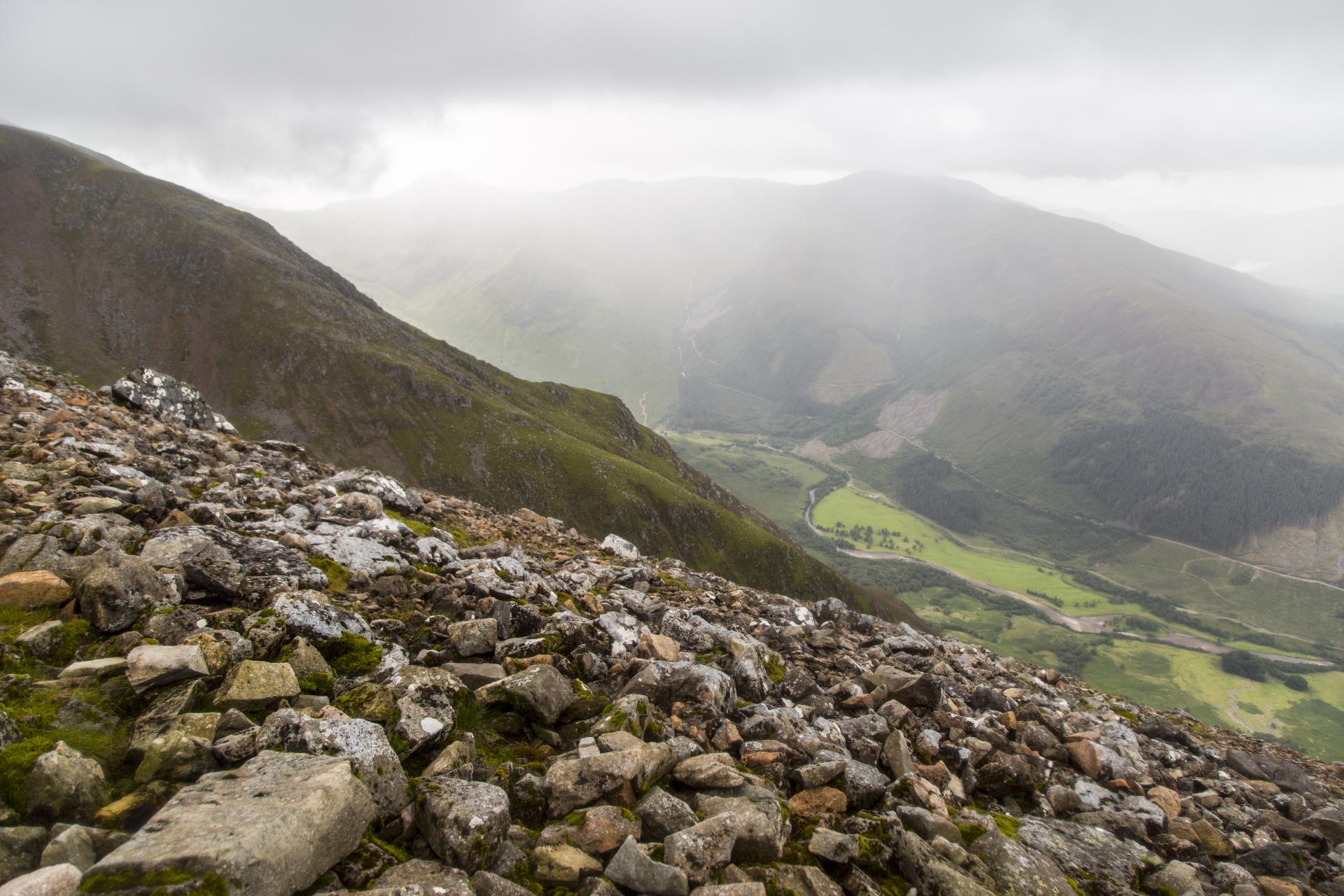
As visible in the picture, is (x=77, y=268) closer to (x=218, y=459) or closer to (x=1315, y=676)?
(x=218, y=459)

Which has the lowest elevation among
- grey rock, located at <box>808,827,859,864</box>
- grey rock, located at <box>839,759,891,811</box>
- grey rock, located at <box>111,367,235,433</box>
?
grey rock, located at <box>839,759,891,811</box>

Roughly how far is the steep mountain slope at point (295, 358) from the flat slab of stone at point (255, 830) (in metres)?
101

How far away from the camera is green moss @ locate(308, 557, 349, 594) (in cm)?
1320

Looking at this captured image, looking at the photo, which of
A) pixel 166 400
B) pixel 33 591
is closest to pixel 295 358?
pixel 166 400

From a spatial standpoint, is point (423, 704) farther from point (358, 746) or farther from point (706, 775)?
point (706, 775)

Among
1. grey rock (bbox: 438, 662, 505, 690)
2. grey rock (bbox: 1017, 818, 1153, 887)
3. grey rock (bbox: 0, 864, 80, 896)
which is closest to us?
grey rock (bbox: 0, 864, 80, 896)

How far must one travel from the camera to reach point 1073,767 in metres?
13.8

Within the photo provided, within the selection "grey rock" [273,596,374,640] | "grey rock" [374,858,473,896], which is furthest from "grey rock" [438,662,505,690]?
"grey rock" [374,858,473,896]

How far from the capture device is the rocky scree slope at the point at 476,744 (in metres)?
6.07

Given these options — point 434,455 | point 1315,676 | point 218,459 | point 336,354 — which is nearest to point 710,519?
point 434,455

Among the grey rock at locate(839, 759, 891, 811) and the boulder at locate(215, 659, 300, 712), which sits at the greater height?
the boulder at locate(215, 659, 300, 712)

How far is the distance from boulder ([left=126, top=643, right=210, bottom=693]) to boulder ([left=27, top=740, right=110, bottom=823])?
6.22 feet

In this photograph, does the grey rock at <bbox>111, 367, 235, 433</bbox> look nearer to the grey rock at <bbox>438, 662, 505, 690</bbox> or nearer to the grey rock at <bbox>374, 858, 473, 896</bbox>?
the grey rock at <bbox>438, 662, 505, 690</bbox>

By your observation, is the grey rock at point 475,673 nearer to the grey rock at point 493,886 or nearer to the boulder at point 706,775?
the boulder at point 706,775
